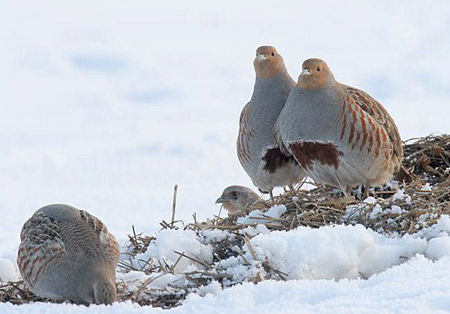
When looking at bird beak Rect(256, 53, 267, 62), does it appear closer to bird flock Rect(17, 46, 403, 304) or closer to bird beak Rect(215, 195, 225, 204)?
bird flock Rect(17, 46, 403, 304)

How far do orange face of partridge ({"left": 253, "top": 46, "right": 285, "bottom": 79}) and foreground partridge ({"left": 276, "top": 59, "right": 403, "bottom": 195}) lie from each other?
60 centimetres

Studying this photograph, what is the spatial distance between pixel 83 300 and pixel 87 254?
306mm

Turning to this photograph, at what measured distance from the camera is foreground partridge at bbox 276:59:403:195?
19.6 ft

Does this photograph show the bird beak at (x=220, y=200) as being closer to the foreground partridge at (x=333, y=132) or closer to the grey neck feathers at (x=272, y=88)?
the grey neck feathers at (x=272, y=88)

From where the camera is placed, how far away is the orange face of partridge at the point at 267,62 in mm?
6715

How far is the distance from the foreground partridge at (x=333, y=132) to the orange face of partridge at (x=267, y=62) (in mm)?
600

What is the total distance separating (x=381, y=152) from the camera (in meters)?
6.11

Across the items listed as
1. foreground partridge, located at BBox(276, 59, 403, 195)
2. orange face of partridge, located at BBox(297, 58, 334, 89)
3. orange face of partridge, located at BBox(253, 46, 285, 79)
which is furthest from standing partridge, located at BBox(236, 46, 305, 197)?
orange face of partridge, located at BBox(297, 58, 334, 89)

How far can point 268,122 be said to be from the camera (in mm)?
6711

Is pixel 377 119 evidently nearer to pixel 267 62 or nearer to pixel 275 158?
pixel 275 158

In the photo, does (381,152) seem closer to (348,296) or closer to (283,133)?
(283,133)

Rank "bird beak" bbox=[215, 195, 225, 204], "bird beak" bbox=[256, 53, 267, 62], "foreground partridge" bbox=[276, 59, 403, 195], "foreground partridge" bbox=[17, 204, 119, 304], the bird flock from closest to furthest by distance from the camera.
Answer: "foreground partridge" bbox=[17, 204, 119, 304]
the bird flock
"foreground partridge" bbox=[276, 59, 403, 195]
"bird beak" bbox=[256, 53, 267, 62]
"bird beak" bbox=[215, 195, 225, 204]

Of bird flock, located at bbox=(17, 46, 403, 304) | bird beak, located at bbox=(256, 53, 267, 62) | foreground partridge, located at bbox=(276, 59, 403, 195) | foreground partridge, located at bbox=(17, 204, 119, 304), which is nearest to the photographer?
foreground partridge, located at bbox=(17, 204, 119, 304)

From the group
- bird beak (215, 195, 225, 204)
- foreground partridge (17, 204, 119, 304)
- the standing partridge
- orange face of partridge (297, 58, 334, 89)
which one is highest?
orange face of partridge (297, 58, 334, 89)
